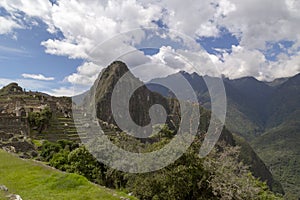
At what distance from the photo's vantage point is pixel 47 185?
1414 centimetres

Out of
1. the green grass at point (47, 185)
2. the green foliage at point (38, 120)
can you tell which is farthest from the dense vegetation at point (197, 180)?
the green foliage at point (38, 120)

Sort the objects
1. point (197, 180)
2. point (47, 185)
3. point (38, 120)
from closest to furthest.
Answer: point (47, 185) → point (197, 180) → point (38, 120)

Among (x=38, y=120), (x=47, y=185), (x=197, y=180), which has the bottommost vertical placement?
(x=47, y=185)

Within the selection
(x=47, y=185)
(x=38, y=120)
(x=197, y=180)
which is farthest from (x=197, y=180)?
(x=38, y=120)

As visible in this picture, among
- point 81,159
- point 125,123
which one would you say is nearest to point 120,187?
point 81,159

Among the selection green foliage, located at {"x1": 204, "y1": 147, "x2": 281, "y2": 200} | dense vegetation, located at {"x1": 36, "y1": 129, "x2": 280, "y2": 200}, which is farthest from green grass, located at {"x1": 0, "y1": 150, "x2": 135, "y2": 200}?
green foliage, located at {"x1": 204, "y1": 147, "x2": 281, "y2": 200}

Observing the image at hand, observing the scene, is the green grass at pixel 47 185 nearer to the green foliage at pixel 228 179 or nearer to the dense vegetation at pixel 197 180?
the dense vegetation at pixel 197 180

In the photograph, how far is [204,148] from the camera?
18.9 meters

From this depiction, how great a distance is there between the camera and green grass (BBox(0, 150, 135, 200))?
41.2 ft

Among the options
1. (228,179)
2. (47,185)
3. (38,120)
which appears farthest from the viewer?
(38,120)

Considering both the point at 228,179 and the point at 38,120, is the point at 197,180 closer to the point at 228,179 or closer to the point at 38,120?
the point at 228,179

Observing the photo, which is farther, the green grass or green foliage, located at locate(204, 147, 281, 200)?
green foliage, located at locate(204, 147, 281, 200)

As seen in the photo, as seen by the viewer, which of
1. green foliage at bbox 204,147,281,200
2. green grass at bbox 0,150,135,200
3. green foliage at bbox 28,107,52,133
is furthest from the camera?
green foliage at bbox 28,107,52,133

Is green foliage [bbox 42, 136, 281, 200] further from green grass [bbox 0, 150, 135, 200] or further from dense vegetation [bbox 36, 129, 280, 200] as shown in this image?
green grass [bbox 0, 150, 135, 200]
